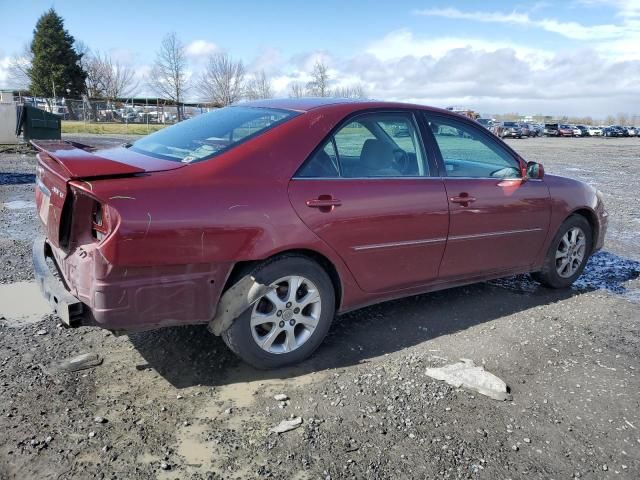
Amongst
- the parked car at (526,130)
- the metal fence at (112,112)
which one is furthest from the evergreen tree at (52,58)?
the parked car at (526,130)

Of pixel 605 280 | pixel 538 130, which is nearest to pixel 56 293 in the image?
pixel 605 280

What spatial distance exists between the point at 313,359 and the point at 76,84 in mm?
62408

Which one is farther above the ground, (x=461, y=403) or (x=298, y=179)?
(x=298, y=179)

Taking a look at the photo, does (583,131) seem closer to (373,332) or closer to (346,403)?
(373,332)

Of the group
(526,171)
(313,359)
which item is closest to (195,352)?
(313,359)

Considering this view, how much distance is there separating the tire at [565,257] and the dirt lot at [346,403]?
1.80ft

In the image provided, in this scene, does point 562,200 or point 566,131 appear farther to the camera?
point 566,131

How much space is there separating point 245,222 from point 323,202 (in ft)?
1.87

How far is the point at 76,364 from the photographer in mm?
3438

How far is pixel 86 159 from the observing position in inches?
116

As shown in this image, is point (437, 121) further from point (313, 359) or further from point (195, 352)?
point (195, 352)

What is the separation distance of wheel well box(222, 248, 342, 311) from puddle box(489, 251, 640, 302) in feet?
7.95

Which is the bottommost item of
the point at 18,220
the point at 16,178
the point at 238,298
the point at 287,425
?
the point at 287,425

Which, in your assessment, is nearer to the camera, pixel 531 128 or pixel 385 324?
pixel 385 324
